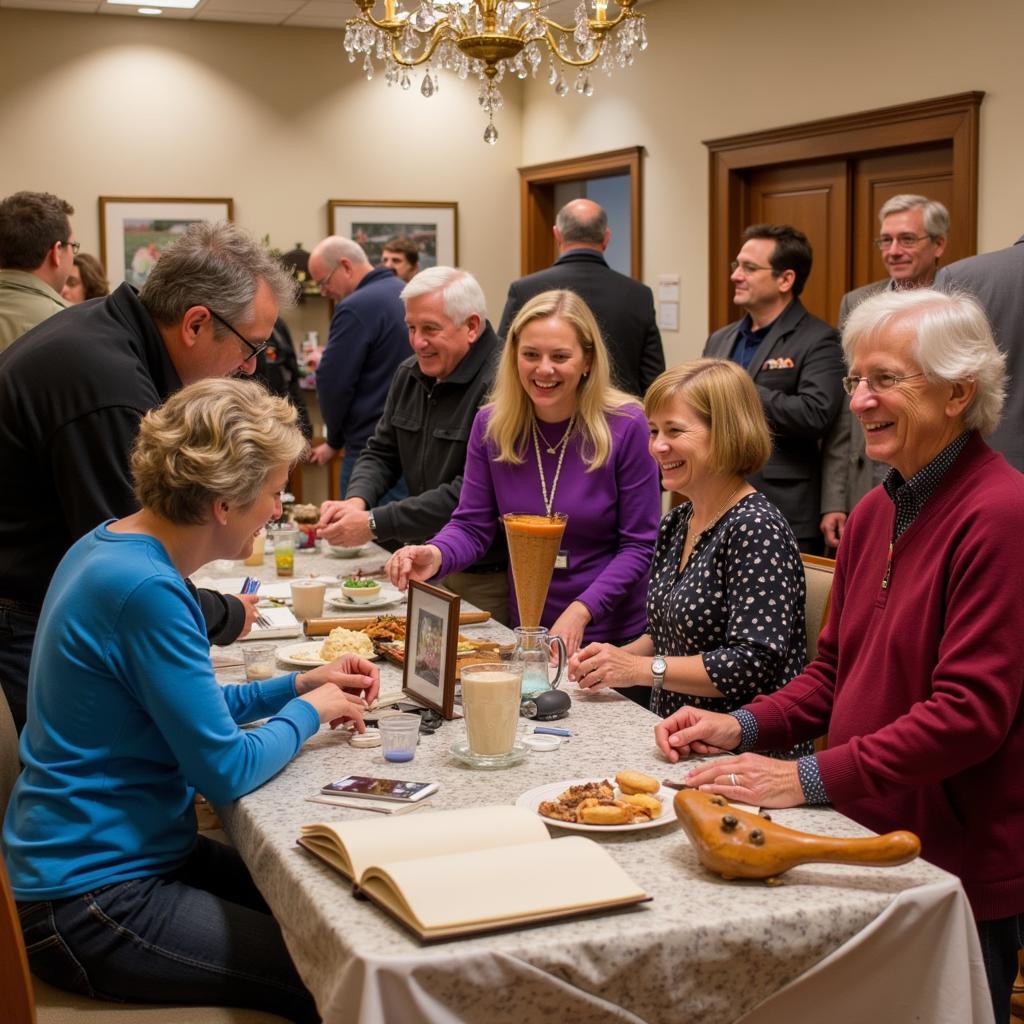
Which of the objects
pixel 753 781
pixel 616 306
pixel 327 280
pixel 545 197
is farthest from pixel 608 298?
pixel 753 781

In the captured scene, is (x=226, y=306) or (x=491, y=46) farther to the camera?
(x=491, y=46)

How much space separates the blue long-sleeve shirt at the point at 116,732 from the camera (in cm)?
169

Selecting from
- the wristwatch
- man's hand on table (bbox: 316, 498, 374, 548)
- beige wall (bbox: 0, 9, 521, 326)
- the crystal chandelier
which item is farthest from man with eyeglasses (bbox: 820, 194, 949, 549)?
beige wall (bbox: 0, 9, 521, 326)

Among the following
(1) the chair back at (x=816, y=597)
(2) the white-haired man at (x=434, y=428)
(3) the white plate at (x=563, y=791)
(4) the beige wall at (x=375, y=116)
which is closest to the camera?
(3) the white plate at (x=563, y=791)

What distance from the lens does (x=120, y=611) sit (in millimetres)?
1695

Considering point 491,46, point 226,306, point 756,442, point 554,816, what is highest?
point 491,46

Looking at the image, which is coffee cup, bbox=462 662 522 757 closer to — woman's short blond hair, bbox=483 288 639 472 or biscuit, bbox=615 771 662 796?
biscuit, bbox=615 771 662 796

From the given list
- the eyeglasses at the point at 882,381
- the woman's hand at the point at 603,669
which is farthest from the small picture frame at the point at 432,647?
the eyeglasses at the point at 882,381

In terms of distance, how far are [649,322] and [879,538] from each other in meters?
3.32

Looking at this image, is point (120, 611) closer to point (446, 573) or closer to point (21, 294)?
point (446, 573)

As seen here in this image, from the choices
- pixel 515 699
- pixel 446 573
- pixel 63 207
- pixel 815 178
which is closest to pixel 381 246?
pixel 815 178

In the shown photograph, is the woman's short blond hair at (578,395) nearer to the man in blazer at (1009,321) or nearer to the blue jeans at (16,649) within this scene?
the man in blazer at (1009,321)

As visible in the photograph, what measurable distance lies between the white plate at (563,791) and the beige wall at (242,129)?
263 inches

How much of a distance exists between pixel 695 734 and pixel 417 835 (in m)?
0.55
